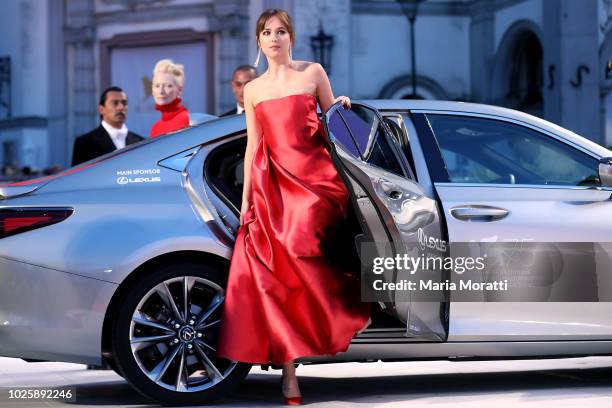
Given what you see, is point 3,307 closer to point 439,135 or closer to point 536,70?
point 439,135

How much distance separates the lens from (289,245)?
575 centimetres

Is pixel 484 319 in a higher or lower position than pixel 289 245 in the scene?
lower

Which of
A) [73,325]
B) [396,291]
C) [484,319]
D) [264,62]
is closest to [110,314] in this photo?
[73,325]

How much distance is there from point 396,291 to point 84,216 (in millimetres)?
1475

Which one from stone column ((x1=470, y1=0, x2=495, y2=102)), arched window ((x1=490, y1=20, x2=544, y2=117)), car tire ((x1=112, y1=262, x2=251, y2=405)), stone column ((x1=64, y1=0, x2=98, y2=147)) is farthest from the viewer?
stone column ((x1=64, y1=0, x2=98, y2=147))

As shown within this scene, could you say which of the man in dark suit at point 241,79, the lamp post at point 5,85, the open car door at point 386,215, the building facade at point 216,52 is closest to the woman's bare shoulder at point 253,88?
the open car door at point 386,215

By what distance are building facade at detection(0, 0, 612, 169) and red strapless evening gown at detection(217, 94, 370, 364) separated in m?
22.3

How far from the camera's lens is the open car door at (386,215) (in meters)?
5.62

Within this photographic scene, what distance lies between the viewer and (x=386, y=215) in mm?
5621

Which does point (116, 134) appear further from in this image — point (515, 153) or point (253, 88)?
point (515, 153)

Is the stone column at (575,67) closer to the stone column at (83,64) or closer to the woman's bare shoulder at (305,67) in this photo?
the stone column at (83,64)

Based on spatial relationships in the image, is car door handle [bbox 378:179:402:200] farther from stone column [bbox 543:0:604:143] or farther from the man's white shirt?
stone column [bbox 543:0:604:143]

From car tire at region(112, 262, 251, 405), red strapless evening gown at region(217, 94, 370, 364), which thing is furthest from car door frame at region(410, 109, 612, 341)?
car tire at region(112, 262, 251, 405)
